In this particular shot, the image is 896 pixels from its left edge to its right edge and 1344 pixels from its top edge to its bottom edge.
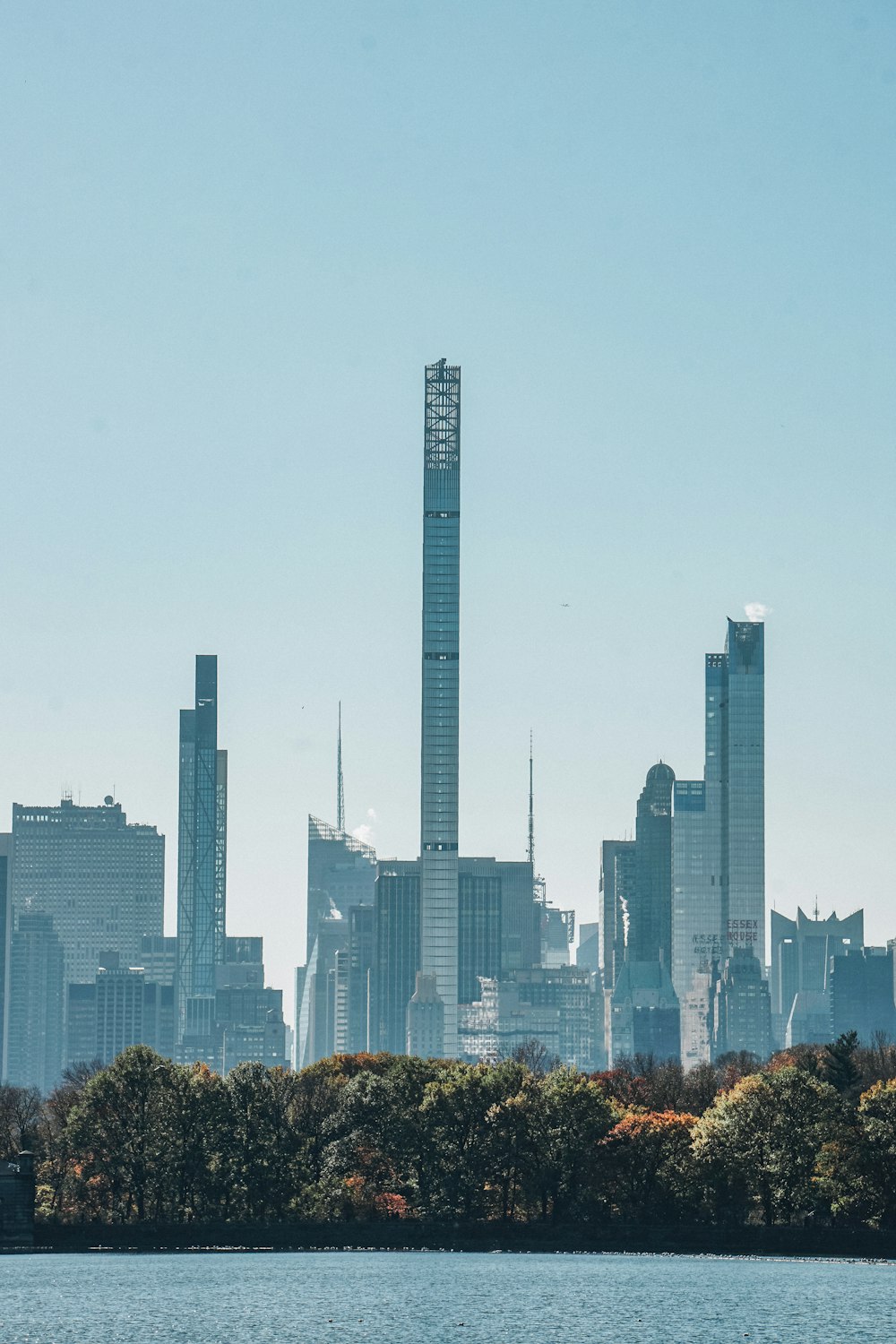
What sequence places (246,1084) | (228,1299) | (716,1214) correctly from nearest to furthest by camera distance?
(228,1299) → (716,1214) → (246,1084)

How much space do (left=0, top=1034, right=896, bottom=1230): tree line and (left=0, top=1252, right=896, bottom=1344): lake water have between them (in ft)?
15.8

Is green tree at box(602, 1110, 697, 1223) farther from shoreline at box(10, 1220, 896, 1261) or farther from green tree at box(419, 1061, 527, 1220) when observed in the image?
green tree at box(419, 1061, 527, 1220)

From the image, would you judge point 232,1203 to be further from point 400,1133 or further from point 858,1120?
point 858,1120

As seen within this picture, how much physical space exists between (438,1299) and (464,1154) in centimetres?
3123

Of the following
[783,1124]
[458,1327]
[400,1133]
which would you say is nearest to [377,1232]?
[400,1133]

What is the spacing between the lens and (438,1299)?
135 metres

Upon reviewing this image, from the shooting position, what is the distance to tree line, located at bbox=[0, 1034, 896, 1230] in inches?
6324

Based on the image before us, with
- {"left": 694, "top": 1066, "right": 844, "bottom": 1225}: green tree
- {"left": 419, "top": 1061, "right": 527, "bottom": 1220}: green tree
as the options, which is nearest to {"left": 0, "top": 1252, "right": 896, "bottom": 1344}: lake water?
{"left": 419, "top": 1061, "right": 527, "bottom": 1220}: green tree

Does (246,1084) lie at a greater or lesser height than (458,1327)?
greater

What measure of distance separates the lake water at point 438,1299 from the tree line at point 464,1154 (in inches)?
189

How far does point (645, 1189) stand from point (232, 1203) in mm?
28502

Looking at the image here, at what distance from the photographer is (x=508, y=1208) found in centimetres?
16675

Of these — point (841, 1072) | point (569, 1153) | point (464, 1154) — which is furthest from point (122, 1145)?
point (841, 1072)

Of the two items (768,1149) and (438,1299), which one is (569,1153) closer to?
(768,1149)
